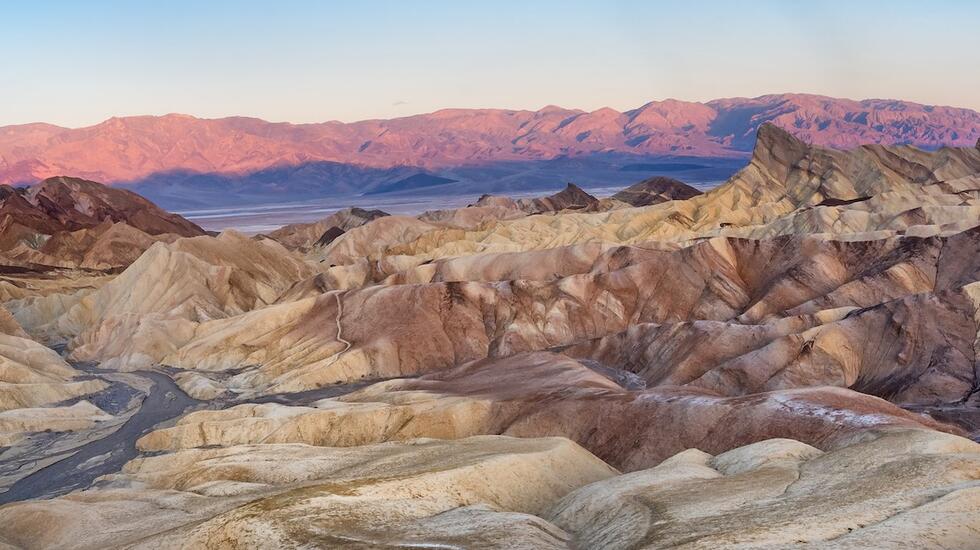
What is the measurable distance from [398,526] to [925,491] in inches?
623

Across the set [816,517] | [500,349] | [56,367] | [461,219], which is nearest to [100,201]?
[461,219]

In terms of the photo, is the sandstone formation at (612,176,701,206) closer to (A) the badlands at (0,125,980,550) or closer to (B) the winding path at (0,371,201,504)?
(A) the badlands at (0,125,980,550)

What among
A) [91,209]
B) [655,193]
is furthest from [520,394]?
[91,209]

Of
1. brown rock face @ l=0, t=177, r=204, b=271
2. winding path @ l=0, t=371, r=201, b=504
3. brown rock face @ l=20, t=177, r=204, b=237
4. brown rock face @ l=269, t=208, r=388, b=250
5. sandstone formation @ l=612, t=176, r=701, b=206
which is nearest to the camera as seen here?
winding path @ l=0, t=371, r=201, b=504

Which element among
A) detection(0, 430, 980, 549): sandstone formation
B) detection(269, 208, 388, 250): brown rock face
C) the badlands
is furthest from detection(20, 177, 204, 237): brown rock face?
detection(0, 430, 980, 549): sandstone formation

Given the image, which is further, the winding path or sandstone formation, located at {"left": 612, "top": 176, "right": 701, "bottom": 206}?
sandstone formation, located at {"left": 612, "top": 176, "right": 701, "bottom": 206}

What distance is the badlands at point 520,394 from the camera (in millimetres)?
26656

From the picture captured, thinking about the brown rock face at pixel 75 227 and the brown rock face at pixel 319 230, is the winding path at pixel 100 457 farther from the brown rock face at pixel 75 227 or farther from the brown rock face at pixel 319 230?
the brown rock face at pixel 319 230

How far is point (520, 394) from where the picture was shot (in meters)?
53.8

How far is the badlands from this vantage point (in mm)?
26656

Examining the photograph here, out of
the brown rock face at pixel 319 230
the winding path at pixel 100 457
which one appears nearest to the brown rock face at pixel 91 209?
the brown rock face at pixel 319 230

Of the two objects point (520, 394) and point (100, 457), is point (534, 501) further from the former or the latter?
point (100, 457)

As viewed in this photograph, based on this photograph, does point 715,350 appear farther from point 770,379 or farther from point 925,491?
point 925,491

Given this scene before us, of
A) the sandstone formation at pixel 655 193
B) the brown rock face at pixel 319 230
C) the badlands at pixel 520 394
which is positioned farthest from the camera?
the sandstone formation at pixel 655 193
